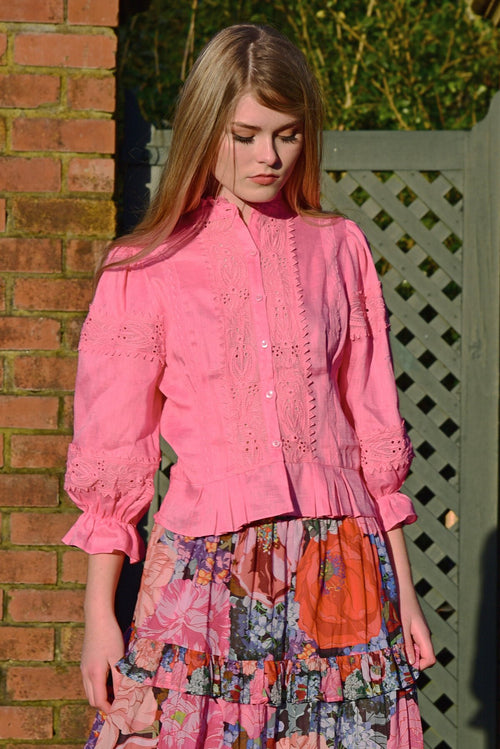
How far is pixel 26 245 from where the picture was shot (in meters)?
2.65

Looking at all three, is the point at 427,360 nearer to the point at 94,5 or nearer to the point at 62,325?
the point at 62,325

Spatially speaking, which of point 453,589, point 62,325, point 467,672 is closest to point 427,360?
point 453,589

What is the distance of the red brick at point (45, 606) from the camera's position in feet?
8.82

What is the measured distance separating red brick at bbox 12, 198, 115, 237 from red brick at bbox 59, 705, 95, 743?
126 cm

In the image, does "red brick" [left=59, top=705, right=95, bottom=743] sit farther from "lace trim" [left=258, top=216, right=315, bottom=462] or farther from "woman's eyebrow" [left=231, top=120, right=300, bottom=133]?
"woman's eyebrow" [left=231, top=120, right=300, bottom=133]

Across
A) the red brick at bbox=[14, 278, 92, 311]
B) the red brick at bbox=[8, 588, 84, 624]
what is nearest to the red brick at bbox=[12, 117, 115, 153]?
the red brick at bbox=[14, 278, 92, 311]

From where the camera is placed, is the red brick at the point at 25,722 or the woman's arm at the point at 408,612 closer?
the woman's arm at the point at 408,612

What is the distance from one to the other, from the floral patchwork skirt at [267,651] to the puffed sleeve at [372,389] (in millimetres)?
140

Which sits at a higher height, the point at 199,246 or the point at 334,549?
the point at 199,246

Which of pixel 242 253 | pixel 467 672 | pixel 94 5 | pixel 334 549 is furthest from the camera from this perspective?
pixel 467 672

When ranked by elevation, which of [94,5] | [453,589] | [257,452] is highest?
[94,5]

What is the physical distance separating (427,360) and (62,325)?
1.33 m

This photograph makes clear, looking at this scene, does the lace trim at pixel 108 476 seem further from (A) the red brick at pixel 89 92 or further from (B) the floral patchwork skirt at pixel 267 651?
(A) the red brick at pixel 89 92

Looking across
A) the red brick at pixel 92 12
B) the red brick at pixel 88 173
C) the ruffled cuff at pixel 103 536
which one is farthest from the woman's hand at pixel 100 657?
the red brick at pixel 92 12
